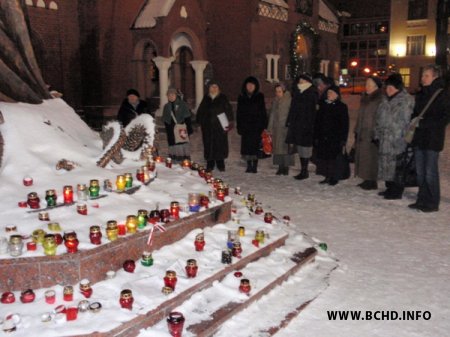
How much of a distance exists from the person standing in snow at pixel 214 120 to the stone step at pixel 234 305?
14.5 ft

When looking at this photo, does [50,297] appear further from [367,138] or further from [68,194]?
[367,138]

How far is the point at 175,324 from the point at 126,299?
371 millimetres

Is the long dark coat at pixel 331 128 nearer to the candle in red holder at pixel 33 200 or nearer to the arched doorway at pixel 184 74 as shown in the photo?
the candle in red holder at pixel 33 200

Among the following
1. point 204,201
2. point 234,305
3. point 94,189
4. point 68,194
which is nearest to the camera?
point 234,305

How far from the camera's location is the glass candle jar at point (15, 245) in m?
3.13

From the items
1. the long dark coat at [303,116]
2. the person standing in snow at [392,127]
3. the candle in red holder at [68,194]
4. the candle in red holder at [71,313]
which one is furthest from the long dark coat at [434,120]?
the candle in red holder at [71,313]

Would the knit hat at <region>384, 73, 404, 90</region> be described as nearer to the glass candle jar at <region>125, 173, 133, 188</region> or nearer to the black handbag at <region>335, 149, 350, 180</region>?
the black handbag at <region>335, 149, 350, 180</region>

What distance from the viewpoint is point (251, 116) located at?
8.51m

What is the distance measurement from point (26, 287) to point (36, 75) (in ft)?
9.58

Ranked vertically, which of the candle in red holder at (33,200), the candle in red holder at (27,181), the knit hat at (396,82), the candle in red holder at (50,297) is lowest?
the candle in red holder at (50,297)

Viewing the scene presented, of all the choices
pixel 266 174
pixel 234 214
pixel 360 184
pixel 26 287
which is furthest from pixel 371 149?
pixel 26 287

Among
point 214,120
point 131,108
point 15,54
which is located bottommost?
point 214,120

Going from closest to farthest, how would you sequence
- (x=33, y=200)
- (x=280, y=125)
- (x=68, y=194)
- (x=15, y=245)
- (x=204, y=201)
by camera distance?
(x=15, y=245) < (x=33, y=200) < (x=68, y=194) < (x=204, y=201) < (x=280, y=125)

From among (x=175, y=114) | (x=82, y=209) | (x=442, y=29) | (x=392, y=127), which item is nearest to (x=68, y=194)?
(x=82, y=209)
